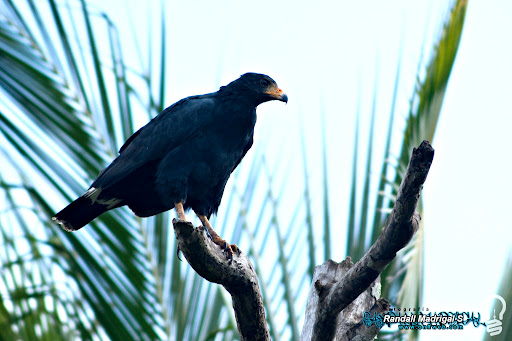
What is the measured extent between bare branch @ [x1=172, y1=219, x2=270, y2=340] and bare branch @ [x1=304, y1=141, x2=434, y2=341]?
32 centimetres

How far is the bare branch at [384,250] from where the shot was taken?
2645 millimetres

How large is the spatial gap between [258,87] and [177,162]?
1.07 m

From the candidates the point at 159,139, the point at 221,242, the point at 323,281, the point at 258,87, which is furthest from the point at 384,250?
the point at 258,87

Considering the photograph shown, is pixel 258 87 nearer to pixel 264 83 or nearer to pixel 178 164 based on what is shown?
pixel 264 83

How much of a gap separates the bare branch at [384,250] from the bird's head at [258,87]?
222 centimetres

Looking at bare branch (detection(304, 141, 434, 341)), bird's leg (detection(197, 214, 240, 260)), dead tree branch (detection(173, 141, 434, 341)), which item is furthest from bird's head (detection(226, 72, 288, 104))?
bare branch (detection(304, 141, 434, 341))

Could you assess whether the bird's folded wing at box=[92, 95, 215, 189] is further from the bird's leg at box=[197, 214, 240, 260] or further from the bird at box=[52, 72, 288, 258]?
the bird's leg at box=[197, 214, 240, 260]

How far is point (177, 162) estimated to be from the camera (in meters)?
4.66

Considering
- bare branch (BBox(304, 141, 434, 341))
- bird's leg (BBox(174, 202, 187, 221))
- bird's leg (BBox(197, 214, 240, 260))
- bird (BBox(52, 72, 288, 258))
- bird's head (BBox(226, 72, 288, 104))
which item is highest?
bird's head (BBox(226, 72, 288, 104))

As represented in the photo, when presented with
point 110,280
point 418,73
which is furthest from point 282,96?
point 110,280

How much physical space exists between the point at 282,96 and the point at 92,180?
5.63 ft

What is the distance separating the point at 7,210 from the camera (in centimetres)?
532

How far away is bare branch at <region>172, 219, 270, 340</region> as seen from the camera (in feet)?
10.8

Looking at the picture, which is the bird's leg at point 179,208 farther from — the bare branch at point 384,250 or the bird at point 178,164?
the bare branch at point 384,250
